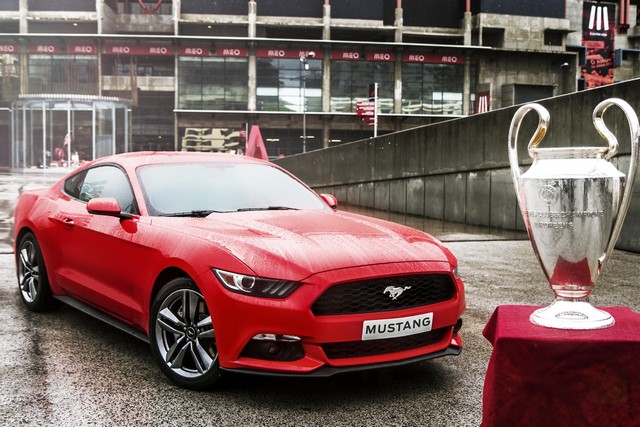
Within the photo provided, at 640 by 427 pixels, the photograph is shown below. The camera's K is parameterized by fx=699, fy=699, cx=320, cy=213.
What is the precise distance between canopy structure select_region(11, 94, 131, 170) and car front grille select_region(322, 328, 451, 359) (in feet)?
113

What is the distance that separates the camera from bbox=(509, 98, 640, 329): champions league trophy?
2518 millimetres

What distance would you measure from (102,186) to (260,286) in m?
2.22

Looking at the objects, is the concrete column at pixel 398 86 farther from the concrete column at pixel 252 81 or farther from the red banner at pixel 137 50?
the red banner at pixel 137 50

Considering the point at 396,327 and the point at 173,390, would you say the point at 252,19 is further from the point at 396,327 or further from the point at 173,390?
the point at 396,327

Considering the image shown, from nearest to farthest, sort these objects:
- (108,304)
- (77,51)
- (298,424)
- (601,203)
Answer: (601,203) < (298,424) < (108,304) < (77,51)

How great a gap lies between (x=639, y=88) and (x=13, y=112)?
3428cm

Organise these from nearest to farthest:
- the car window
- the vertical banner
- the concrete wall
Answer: the car window < the concrete wall < the vertical banner

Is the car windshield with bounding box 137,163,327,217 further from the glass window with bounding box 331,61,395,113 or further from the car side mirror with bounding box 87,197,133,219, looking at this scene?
the glass window with bounding box 331,61,395,113

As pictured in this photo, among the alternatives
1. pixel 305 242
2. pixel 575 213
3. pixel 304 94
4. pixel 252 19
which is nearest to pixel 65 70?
pixel 252 19

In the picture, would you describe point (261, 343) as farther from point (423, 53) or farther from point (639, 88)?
point (423, 53)

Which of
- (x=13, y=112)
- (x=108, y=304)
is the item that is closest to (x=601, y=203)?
(x=108, y=304)

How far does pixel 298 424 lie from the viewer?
3.28 meters

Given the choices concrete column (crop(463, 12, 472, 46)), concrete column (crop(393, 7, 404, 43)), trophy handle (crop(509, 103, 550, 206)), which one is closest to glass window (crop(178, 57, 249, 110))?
concrete column (crop(393, 7, 404, 43))

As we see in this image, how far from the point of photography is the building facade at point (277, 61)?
54406 millimetres
